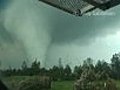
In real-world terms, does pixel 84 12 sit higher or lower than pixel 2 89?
higher

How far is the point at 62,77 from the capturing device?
8914 mm

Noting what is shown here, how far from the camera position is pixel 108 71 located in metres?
10.5

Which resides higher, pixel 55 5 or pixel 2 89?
→ pixel 55 5

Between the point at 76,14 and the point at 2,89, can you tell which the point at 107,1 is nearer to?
the point at 76,14

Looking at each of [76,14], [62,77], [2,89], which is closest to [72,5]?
[76,14]

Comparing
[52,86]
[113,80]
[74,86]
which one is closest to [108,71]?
[113,80]

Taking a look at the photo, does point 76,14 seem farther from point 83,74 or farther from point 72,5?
point 83,74

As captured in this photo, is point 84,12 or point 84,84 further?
point 84,84

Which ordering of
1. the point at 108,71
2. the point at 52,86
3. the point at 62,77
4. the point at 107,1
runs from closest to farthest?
the point at 107,1 → the point at 62,77 → the point at 52,86 → the point at 108,71

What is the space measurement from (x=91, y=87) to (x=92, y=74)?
0.55 m

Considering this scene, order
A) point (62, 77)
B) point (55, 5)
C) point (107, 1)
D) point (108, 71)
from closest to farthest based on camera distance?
point (107, 1)
point (55, 5)
point (62, 77)
point (108, 71)

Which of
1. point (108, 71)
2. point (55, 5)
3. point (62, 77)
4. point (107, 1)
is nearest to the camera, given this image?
point (107, 1)

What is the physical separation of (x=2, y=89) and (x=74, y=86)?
357 inches

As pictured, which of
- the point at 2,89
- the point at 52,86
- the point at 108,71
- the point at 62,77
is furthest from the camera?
the point at 108,71
